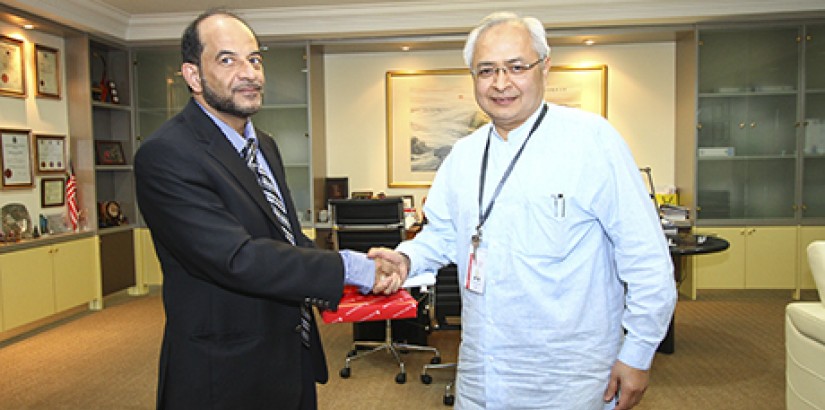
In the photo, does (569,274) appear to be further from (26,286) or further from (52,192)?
(52,192)

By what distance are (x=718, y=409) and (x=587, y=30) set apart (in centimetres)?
380

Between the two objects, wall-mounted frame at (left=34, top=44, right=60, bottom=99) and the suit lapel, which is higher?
wall-mounted frame at (left=34, top=44, right=60, bottom=99)

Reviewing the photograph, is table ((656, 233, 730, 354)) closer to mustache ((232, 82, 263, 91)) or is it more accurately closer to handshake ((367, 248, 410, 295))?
handshake ((367, 248, 410, 295))

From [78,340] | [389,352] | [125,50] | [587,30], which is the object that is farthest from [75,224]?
[587,30]

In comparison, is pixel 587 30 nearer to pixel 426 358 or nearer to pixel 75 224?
pixel 426 358

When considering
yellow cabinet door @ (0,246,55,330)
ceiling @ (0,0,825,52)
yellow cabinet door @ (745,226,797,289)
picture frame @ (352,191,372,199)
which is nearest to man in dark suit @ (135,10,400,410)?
yellow cabinet door @ (0,246,55,330)

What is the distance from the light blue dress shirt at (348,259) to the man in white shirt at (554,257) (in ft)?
1.26

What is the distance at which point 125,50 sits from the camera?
640cm

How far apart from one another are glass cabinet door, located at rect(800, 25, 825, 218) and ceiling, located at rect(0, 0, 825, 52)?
34cm

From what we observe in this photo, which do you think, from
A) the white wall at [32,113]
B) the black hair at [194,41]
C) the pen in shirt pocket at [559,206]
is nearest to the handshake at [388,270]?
the pen in shirt pocket at [559,206]

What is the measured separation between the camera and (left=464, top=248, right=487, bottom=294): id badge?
1.59 m

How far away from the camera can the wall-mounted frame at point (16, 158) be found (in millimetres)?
5059

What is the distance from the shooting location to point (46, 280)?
16.9 ft

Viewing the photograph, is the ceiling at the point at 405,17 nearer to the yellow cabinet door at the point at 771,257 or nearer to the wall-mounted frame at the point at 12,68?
the wall-mounted frame at the point at 12,68
